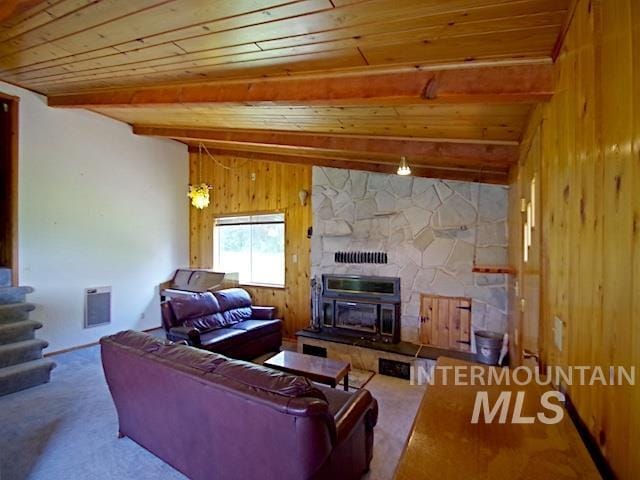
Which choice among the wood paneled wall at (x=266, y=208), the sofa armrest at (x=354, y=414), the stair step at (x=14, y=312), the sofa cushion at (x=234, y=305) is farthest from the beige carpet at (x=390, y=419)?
the stair step at (x=14, y=312)

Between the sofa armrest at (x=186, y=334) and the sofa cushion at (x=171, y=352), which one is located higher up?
the sofa cushion at (x=171, y=352)

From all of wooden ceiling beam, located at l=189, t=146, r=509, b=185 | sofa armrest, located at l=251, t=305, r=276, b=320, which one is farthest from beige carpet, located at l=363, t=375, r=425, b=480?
wooden ceiling beam, located at l=189, t=146, r=509, b=185

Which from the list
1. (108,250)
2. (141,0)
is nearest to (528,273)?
→ (141,0)

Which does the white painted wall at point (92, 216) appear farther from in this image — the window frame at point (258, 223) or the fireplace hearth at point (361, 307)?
the fireplace hearth at point (361, 307)

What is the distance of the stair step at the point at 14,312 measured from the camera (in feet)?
12.3

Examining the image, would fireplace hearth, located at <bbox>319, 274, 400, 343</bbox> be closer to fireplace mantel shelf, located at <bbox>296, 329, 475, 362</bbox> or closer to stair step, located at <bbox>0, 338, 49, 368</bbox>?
fireplace mantel shelf, located at <bbox>296, 329, 475, 362</bbox>

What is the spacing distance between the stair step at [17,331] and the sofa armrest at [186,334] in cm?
145

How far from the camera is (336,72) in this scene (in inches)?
83.1

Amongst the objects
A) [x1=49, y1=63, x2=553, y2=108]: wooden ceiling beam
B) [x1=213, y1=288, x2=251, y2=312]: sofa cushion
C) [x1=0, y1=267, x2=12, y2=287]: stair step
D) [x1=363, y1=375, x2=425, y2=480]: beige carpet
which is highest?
[x1=49, y1=63, x2=553, y2=108]: wooden ceiling beam

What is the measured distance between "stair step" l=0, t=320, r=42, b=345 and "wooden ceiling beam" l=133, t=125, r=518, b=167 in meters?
3.04

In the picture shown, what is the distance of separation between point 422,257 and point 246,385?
3.26m

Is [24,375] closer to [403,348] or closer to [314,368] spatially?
[314,368]

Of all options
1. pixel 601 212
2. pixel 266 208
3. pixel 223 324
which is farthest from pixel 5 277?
pixel 601 212

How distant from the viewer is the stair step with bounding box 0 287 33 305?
12.7 feet
